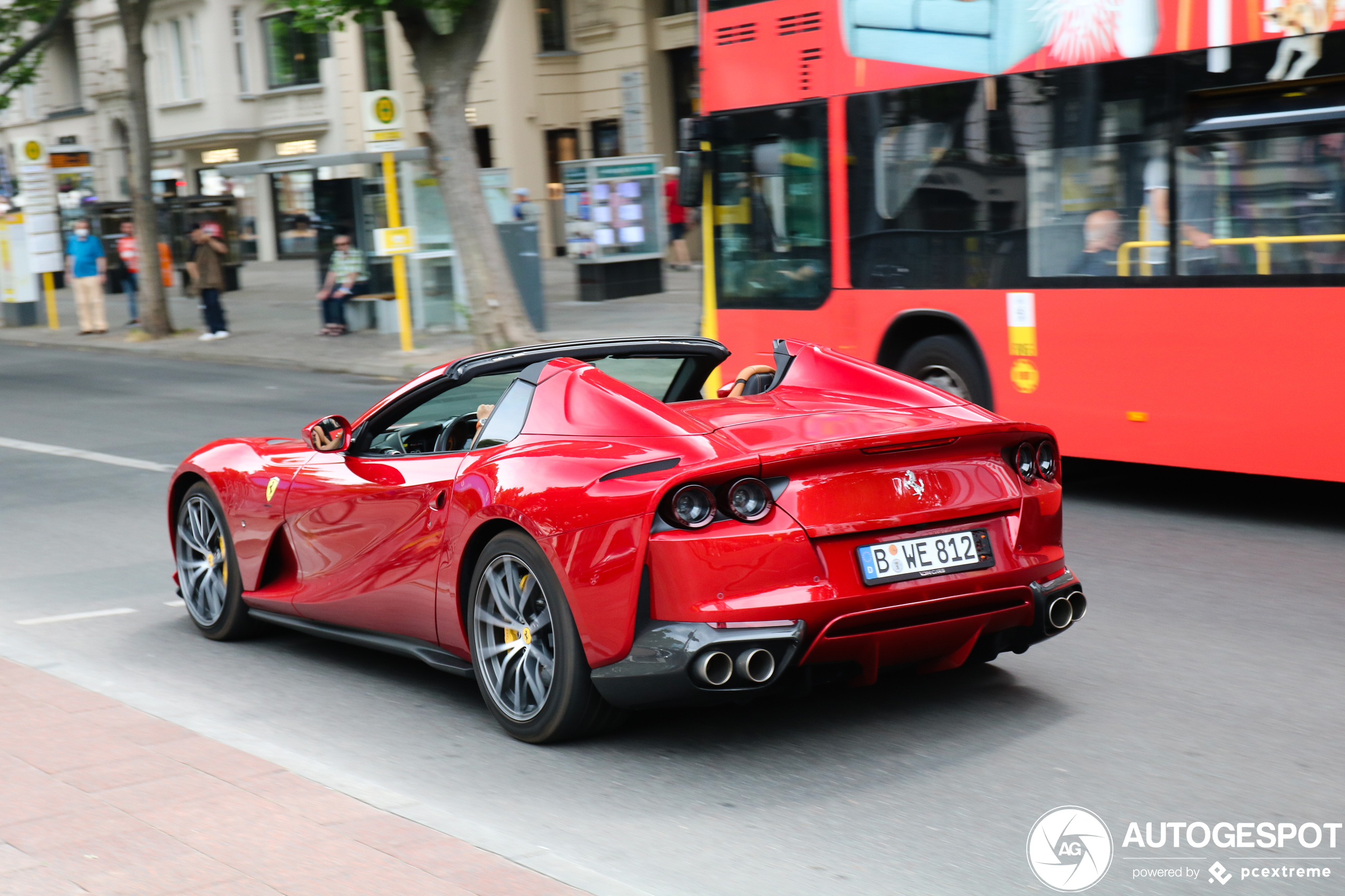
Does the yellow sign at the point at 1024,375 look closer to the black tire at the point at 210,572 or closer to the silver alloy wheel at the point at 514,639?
the black tire at the point at 210,572

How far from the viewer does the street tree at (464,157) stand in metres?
17.9

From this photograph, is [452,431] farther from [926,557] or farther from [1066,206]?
[1066,206]

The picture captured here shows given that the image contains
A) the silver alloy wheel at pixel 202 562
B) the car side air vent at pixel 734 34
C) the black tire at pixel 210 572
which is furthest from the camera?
the car side air vent at pixel 734 34

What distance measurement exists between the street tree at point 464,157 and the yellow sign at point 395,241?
94 cm

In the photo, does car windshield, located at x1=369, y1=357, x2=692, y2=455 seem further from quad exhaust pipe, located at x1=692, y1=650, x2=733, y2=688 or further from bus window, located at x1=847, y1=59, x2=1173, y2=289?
bus window, located at x1=847, y1=59, x2=1173, y2=289

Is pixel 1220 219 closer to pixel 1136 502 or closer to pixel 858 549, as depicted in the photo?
pixel 1136 502

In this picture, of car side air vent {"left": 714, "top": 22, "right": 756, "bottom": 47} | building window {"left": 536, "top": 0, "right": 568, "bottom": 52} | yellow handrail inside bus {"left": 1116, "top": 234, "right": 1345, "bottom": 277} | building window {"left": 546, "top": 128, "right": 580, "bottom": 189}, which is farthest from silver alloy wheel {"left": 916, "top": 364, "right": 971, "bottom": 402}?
building window {"left": 536, "top": 0, "right": 568, "bottom": 52}

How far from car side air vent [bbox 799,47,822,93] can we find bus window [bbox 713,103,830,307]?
0.14m

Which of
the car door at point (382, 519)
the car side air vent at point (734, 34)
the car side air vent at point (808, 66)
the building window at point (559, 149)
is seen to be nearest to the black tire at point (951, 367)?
the car side air vent at point (808, 66)

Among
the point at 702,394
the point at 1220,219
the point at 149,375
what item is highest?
the point at 1220,219

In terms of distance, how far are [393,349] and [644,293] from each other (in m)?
6.86

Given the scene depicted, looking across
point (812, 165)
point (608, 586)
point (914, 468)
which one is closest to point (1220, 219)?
point (812, 165)

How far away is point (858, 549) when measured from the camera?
4.33 meters

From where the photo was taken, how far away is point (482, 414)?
525 cm
